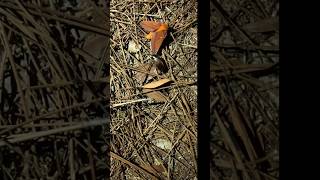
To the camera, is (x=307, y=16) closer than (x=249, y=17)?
No

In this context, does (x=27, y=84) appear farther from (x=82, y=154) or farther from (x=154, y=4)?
(x=154, y=4)

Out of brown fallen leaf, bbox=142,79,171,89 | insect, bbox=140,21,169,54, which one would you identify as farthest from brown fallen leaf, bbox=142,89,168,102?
insect, bbox=140,21,169,54

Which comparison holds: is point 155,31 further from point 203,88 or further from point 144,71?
point 203,88

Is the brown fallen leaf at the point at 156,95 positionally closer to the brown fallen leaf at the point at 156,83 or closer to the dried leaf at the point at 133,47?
the brown fallen leaf at the point at 156,83

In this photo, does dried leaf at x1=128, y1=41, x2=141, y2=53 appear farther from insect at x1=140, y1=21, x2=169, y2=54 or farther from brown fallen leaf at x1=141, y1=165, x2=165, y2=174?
brown fallen leaf at x1=141, y1=165, x2=165, y2=174

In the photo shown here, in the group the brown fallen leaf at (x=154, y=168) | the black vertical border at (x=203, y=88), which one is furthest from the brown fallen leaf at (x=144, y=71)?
the black vertical border at (x=203, y=88)

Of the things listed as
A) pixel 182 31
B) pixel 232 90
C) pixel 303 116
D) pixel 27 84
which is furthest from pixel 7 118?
pixel 182 31
